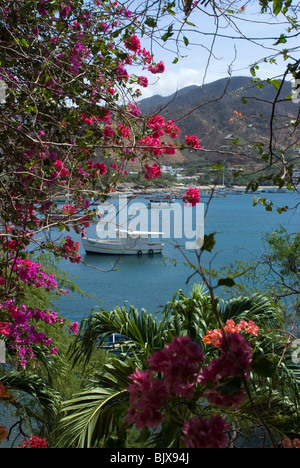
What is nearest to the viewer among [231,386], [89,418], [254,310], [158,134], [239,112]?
[231,386]

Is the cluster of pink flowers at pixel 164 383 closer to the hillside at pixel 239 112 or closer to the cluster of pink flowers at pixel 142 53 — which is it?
the hillside at pixel 239 112

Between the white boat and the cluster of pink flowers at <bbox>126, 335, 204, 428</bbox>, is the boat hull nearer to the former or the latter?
the white boat

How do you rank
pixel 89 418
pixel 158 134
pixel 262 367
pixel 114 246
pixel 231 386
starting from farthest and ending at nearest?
pixel 114 246
pixel 158 134
pixel 89 418
pixel 262 367
pixel 231 386

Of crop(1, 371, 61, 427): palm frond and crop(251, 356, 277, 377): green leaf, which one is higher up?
crop(251, 356, 277, 377): green leaf

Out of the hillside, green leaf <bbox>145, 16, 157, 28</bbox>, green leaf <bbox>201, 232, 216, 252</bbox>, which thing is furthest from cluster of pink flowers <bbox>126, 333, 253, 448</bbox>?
green leaf <bbox>145, 16, 157, 28</bbox>

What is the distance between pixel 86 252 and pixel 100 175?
19320mm

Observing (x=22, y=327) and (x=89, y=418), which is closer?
(x=89, y=418)

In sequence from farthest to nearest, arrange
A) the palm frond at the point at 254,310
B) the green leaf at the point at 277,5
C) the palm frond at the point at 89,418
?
the palm frond at the point at 254,310
the palm frond at the point at 89,418
the green leaf at the point at 277,5

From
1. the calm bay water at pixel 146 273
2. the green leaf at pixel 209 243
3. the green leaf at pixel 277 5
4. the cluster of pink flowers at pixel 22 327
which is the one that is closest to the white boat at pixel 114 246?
the calm bay water at pixel 146 273

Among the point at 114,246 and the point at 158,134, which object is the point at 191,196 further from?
the point at 114,246

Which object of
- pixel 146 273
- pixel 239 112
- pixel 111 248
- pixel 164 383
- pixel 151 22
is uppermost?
pixel 151 22

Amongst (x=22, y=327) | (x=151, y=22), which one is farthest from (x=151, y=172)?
(x=22, y=327)

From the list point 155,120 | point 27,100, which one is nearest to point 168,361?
point 27,100

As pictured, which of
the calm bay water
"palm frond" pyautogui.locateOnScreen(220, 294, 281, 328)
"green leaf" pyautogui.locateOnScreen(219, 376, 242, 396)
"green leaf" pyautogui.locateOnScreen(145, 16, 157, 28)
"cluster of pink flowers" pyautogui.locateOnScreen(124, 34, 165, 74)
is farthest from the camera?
the calm bay water
